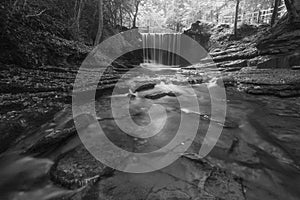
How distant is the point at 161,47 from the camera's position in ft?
73.5

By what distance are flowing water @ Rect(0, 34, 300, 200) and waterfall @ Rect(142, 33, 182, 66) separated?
1714 cm

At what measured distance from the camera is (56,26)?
10.4 m

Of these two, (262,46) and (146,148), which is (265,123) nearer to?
(146,148)

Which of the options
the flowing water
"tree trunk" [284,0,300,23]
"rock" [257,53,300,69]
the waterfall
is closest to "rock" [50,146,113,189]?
the flowing water

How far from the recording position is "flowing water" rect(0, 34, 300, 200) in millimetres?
2100

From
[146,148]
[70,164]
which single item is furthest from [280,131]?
[70,164]

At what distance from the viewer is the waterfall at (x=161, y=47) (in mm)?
21781

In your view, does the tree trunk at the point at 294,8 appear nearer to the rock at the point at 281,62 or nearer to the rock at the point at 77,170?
the rock at the point at 281,62

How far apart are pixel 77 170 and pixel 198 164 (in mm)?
1722

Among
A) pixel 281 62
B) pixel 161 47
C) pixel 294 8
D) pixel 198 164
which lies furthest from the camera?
pixel 161 47

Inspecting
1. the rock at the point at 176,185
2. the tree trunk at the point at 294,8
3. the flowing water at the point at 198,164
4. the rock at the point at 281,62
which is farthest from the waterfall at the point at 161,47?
the rock at the point at 176,185

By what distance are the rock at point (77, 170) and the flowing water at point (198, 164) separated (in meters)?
0.09

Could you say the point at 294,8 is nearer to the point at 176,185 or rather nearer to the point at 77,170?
the point at 176,185

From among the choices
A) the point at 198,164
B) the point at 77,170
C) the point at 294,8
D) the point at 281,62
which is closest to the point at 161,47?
the point at 294,8
